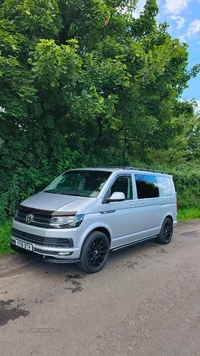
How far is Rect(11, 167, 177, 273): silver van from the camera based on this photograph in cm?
374

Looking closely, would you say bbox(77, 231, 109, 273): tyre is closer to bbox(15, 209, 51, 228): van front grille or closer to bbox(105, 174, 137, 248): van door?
bbox(105, 174, 137, 248): van door

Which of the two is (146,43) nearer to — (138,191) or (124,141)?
(124,141)

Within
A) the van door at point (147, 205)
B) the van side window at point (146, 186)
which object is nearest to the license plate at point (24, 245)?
the van door at point (147, 205)

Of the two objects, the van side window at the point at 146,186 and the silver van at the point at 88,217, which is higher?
the van side window at the point at 146,186

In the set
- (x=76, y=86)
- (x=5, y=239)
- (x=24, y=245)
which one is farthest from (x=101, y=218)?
(x=76, y=86)

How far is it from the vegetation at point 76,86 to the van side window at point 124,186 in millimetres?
1539

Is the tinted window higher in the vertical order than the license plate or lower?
higher

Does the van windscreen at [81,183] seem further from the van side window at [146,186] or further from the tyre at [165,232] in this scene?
the tyre at [165,232]

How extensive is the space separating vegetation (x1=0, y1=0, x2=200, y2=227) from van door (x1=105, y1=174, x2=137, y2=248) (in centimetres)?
165

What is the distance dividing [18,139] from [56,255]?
3.56 meters

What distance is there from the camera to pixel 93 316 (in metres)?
2.92

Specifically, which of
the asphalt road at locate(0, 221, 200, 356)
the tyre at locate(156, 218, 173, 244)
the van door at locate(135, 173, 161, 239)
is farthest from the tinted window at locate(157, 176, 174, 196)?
the asphalt road at locate(0, 221, 200, 356)

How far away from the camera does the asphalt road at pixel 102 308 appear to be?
243cm

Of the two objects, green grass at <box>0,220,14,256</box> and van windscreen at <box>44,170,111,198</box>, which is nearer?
van windscreen at <box>44,170,111,198</box>
